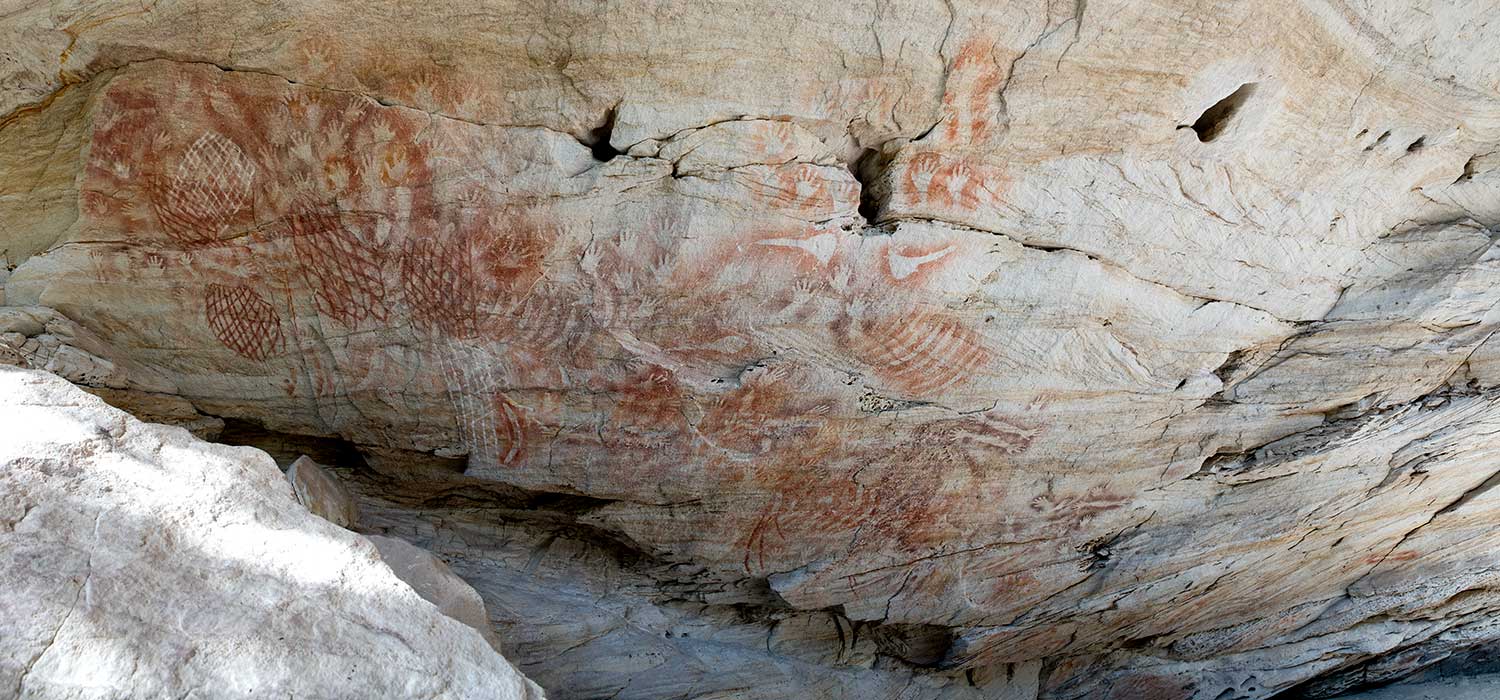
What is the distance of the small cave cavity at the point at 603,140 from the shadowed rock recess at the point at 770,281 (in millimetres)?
17

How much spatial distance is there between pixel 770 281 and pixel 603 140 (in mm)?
874

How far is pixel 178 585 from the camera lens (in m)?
2.07

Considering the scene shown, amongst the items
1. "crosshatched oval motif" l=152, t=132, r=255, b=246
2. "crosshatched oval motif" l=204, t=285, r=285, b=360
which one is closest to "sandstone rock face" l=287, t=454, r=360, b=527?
"crosshatched oval motif" l=204, t=285, r=285, b=360

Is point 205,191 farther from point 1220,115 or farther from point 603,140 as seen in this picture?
point 1220,115

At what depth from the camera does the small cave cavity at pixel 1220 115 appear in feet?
12.5

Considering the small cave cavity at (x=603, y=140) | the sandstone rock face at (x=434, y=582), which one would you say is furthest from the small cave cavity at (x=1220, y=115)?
the sandstone rock face at (x=434, y=582)

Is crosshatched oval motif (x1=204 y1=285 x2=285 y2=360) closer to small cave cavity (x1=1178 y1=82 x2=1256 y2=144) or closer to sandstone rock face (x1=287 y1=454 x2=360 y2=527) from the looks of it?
sandstone rock face (x1=287 y1=454 x2=360 y2=527)

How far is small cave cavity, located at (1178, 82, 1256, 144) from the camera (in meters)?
3.81

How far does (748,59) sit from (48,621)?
2.75m

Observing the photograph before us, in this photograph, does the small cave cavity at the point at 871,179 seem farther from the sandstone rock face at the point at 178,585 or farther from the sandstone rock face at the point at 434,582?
the sandstone rock face at the point at 178,585

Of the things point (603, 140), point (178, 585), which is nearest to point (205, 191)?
point (603, 140)

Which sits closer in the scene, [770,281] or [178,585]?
[178,585]

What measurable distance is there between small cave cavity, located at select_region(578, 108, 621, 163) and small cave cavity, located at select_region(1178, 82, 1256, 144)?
7.64ft

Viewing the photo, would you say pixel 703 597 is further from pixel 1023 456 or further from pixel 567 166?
pixel 567 166
